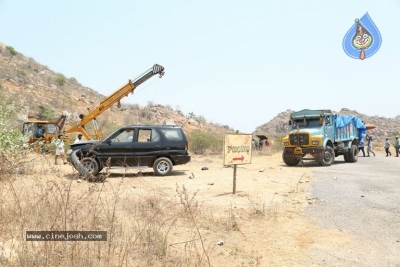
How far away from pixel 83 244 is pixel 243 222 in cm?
291

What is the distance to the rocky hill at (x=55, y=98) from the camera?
2881cm

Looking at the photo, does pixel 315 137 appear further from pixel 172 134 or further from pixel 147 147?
pixel 147 147

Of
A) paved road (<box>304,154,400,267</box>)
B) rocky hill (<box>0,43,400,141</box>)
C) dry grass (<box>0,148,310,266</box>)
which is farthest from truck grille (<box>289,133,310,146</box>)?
rocky hill (<box>0,43,400,141</box>)

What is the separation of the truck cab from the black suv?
6.32m

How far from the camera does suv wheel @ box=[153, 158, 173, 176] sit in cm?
1174

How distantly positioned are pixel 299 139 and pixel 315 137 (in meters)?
0.75

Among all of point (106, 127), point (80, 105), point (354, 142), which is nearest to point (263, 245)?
point (354, 142)

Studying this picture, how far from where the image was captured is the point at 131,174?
485 inches

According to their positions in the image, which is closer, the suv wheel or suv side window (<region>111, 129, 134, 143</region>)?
suv side window (<region>111, 129, 134, 143</region>)

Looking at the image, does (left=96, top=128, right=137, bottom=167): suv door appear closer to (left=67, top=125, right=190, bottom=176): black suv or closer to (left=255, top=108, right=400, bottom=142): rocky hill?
(left=67, top=125, right=190, bottom=176): black suv

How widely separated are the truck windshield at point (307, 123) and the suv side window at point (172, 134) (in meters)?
7.26

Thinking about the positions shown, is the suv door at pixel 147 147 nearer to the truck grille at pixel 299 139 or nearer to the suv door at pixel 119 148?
the suv door at pixel 119 148

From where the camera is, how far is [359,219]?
6051mm

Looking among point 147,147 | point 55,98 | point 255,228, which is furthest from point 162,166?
point 55,98
